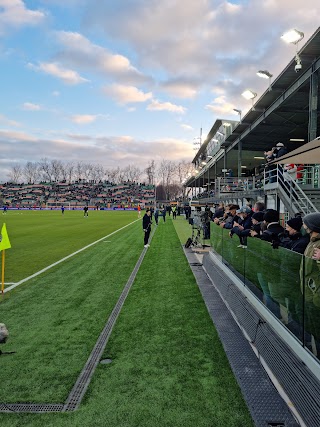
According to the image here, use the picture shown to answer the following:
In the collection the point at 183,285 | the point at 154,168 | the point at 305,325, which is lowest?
the point at 183,285

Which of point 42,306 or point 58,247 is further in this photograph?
point 58,247

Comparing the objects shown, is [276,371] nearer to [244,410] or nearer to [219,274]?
[244,410]

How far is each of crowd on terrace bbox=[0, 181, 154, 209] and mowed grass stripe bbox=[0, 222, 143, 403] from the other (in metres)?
110

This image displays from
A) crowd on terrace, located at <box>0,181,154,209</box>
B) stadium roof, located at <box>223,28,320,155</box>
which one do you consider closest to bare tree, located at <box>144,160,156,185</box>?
crowd on terrace, located at <box>0,181,154,209</box>

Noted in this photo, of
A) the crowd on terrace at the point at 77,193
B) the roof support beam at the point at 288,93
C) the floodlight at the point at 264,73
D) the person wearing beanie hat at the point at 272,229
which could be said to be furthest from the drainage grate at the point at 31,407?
the crowd on terrace at the point at 77,193

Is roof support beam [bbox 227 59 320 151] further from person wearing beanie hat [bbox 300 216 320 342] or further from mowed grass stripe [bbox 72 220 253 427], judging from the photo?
person wearing beanie hat [bbox 300 216 320 342]

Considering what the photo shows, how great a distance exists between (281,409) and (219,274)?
452 cm

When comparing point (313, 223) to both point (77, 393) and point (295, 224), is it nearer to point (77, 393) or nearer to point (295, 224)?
point (295, 224)

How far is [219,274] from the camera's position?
7.71 metres

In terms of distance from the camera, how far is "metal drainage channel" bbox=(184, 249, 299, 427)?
122 inches

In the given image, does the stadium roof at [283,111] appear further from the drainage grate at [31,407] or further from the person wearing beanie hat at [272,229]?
the drainage grate at [31,407]

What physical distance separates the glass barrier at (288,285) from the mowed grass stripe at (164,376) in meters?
0.95

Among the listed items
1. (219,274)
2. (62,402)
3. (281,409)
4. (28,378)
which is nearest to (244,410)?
(281,409)

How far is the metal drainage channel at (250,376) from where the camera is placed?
10.2 feet
